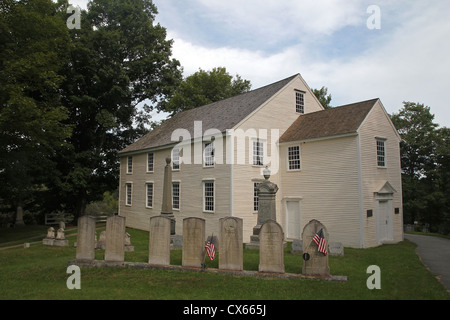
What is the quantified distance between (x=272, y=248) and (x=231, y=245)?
119 centimetres

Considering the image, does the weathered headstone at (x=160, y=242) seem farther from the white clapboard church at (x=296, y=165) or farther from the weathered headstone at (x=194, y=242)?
the white clapboard church at (x=296, y=165)

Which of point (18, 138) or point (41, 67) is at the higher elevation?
point (41, 67)

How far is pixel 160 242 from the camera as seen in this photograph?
1009 cm

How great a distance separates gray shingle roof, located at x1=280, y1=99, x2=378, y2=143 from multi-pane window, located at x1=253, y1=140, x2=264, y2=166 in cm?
156

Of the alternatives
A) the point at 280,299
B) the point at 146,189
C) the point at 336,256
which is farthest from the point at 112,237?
the point at 146,189

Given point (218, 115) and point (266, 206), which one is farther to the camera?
point (218, 115)

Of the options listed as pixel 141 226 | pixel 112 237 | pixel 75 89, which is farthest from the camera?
pixel 75 89

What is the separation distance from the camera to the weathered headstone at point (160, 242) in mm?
10016

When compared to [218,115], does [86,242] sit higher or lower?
lower

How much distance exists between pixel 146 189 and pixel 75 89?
11860 millimetres

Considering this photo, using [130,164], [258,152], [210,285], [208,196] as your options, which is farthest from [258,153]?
[130,164]

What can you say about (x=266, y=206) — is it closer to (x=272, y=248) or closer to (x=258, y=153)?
(x=258, y=153)

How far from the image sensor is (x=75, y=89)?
29391 millimetres
